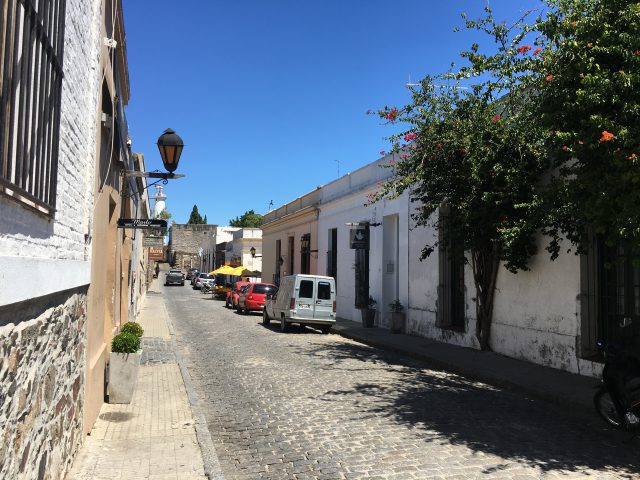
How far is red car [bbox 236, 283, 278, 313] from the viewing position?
2588 cm

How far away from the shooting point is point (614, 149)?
20.9 feet

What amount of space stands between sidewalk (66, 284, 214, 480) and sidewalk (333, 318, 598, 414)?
5448mm

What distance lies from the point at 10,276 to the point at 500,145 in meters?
10.4

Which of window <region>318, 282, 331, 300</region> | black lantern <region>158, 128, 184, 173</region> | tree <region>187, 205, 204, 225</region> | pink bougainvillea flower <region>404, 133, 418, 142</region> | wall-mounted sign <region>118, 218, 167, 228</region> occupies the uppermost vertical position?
tree <region>187, 205, 204, 225</region>

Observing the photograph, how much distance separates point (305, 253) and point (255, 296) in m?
4.29

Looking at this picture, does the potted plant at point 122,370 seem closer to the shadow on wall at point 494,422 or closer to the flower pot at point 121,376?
the flower pot at point 121,376

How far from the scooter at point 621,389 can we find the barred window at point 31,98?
20.5 feet

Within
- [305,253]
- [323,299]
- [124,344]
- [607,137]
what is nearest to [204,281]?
[305,253]

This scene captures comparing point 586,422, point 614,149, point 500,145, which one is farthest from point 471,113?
point 586,422

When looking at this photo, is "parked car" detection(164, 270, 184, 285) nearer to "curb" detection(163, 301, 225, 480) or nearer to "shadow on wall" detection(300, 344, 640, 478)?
"shadow on wall" detection(300, 344, 640, 478)

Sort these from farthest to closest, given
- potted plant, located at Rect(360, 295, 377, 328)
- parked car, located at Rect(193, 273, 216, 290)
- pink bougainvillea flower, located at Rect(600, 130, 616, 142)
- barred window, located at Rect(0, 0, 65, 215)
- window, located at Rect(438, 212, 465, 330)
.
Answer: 1. parked car, located at Rect(193, 273, 216, 290)
2. potted plant, located at Rect(360, 295, 377, 328)
3. window, located at Rect(438, 212, 465, 330)
4. pink bougainvillea flower, located at Rect(600, 130, 616, 142)
5. barred window, located at Rect(0, 0, 65, 215)

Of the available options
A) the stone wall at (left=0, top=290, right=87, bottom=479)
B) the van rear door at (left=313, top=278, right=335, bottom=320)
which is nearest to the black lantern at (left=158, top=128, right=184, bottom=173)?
the stone wall at (left=0, top=290, right=87, bottom=479)

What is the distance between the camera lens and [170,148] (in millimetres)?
9234

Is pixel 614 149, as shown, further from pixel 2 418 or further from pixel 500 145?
pixel 2 418
